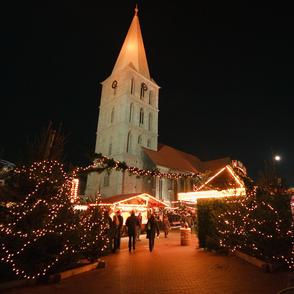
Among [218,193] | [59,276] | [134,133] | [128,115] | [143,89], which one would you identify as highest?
[143,89]

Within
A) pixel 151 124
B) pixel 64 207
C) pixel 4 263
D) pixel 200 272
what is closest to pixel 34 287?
pixel 4 263

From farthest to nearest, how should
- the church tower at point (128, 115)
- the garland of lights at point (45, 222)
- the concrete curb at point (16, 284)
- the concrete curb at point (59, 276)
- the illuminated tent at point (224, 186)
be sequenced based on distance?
the church tower at point (128, 115) → the illuminated tent at point (224, 186) → the garland of lights at point (45, 222) → the concrete curb at point (59, 276) → the concrete curb at point (16, 284)

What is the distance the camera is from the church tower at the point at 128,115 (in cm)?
4514

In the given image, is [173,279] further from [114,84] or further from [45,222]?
[114,84]

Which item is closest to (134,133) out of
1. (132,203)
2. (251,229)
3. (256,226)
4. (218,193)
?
(132,203)

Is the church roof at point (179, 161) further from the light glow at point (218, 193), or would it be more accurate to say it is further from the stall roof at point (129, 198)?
the light glow at point (218, 193)

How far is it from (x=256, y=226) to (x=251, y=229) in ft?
0.94

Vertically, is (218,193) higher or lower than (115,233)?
higher

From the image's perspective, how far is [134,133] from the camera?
157ft

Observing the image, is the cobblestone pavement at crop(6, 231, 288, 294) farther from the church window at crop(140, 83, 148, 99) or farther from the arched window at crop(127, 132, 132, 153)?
the church window at crop(140, 83, 148, 99)

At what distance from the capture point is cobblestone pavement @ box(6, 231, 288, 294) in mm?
6215

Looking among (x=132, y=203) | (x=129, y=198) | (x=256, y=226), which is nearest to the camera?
(x=256, y=226)

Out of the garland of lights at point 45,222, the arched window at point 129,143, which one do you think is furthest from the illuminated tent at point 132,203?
the arched window at point 129,143

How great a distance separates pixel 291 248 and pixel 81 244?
22.0ft
